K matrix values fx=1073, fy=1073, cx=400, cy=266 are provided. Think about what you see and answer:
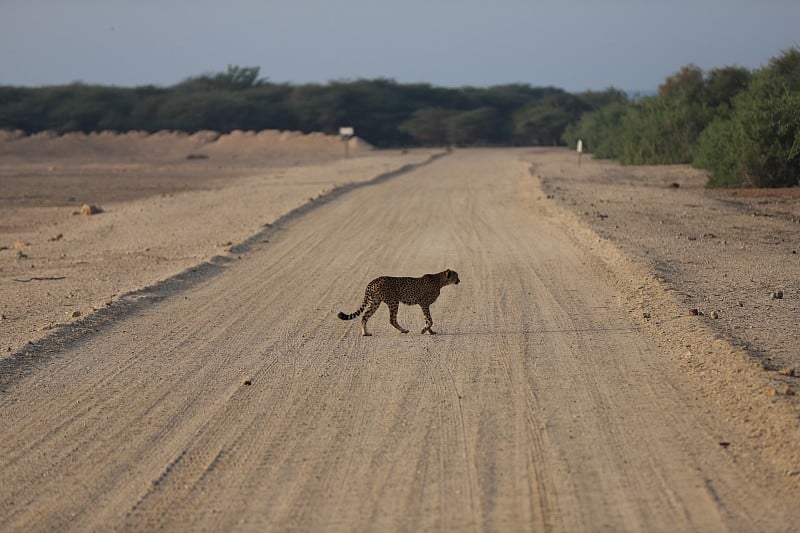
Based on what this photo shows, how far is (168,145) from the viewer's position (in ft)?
267

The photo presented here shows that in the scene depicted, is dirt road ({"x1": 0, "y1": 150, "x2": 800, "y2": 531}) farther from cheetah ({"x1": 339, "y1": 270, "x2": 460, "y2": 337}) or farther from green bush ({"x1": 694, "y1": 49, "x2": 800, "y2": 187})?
green bush ({"x1": 694, "y1": 49, "x2": 800, "y2": 187})

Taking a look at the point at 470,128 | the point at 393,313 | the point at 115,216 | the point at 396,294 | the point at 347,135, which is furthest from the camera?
the point at 470,128

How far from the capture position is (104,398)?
863 centimetres

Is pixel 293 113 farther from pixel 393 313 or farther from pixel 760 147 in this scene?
pixel 393 313

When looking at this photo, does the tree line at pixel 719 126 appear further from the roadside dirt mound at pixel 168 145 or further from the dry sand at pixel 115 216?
the roadside dirt mound at pixel 168 145

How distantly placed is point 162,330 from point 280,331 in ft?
4.23

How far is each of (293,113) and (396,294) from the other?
297ft

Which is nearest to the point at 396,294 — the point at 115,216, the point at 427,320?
the point at 427,320

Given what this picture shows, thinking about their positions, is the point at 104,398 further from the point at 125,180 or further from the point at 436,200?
the point at 125,180

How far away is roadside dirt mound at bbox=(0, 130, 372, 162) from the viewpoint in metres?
75.1

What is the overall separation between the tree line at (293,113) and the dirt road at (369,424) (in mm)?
78804

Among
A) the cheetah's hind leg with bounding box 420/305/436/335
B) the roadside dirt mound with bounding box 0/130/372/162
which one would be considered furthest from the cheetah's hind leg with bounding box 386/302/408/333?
the roadside dirt mound with bounding box 0/130/372/162

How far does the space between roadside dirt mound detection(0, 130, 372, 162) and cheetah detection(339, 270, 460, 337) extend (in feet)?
207

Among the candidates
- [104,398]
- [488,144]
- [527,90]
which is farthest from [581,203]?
[527,90]
